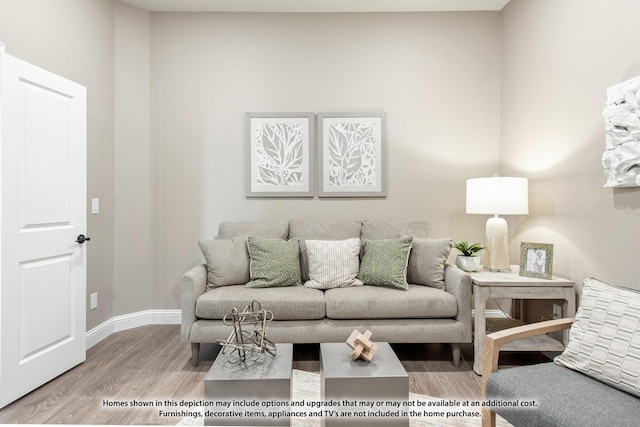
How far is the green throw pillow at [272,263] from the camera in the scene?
266cm

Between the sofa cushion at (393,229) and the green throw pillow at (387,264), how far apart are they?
22 centimetres

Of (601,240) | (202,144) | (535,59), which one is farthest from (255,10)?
(601,240)

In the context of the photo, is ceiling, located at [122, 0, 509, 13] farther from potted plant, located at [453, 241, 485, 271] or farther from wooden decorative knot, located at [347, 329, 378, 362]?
wooden decorative knot, located at [347, 329, 378, 362]

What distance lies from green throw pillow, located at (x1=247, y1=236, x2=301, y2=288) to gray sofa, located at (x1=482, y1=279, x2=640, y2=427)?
4.89 feet

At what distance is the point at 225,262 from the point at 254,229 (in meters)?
0.45

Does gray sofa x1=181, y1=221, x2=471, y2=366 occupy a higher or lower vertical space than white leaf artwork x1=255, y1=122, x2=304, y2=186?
lower

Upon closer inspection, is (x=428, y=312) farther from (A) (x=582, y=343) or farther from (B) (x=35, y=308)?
(B) (x=35, y=308)

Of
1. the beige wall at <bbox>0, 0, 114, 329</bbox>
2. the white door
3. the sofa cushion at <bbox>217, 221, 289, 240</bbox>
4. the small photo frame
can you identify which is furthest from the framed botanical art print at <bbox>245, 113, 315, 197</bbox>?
the small photo frame

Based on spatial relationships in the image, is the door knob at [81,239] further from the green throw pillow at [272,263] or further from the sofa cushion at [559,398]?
the sofa cushion at [559,398]

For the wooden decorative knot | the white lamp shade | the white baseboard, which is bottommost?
the white baseboard

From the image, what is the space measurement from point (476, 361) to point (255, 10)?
347 cm

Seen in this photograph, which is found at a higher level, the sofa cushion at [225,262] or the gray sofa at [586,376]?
the sofa cushion at [225,262]

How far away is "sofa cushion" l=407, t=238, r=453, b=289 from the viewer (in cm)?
266

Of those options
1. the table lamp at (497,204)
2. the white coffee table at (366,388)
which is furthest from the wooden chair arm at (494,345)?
the table lamp at (497,204)
